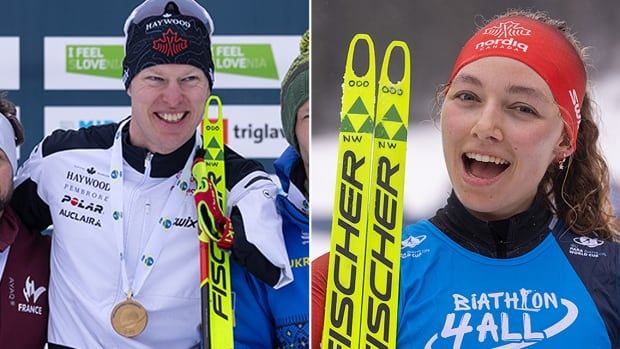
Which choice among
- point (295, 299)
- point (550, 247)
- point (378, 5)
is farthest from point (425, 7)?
point (295, 299)

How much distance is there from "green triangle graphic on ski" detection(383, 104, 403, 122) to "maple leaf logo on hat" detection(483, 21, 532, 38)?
27cm

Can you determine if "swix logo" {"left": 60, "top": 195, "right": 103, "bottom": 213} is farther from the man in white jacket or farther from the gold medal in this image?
the gold medal

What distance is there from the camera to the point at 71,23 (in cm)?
318

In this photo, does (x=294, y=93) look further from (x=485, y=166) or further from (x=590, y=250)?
(x=590, y=250)

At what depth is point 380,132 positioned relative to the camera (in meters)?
2.10

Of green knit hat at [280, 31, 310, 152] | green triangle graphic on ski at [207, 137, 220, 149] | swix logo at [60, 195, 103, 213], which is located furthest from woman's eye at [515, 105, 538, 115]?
swix logo at [60, 195, 103, 213]

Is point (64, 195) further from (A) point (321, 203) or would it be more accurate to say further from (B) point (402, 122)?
(B) point (402, 122)

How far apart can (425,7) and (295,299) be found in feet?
3.22

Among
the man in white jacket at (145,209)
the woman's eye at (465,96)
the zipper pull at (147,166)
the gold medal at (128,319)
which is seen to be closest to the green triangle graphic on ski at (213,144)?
the man in white jacket at (145,209)

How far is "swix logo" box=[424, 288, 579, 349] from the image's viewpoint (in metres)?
2.04

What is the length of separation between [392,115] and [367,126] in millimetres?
64

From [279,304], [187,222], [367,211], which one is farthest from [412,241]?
[187,222]

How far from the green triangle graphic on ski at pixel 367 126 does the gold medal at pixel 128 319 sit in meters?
0.89

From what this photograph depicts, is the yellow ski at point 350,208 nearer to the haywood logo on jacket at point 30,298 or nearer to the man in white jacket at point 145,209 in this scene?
the man in white jacket at point 145,209
